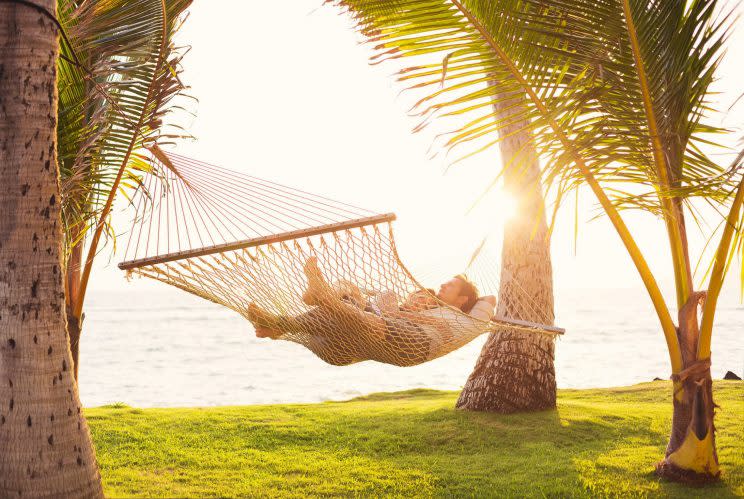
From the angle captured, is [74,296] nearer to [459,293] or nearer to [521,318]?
[459,293]

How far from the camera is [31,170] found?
6.26 ft

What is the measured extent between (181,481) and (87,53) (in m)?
1.87

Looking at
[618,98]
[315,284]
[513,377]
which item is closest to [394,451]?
[513,377]

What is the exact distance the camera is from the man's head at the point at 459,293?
3.76 meters

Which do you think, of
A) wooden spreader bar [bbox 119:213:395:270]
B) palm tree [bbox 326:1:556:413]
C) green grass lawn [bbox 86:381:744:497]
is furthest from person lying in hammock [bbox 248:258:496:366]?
palm tree [bbox 326:1:556:413]

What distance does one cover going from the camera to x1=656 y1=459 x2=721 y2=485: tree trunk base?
→ 2.66 m

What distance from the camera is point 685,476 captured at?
267 cm

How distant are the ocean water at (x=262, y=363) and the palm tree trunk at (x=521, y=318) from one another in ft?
6.85

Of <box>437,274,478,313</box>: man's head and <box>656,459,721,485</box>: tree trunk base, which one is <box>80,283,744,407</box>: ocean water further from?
<box>656,459,721,485</box>: tree trunk base

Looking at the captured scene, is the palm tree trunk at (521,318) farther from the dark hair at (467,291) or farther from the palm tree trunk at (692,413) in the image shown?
the palm tree trunk at (692,413)

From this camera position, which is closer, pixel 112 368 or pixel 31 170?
pixel 31 170

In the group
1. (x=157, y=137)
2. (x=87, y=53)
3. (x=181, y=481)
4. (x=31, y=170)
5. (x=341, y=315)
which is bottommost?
(x=181, y=481)

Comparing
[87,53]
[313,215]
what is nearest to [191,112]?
[87,53]

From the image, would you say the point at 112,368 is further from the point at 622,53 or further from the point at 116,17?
the point at 622,53
